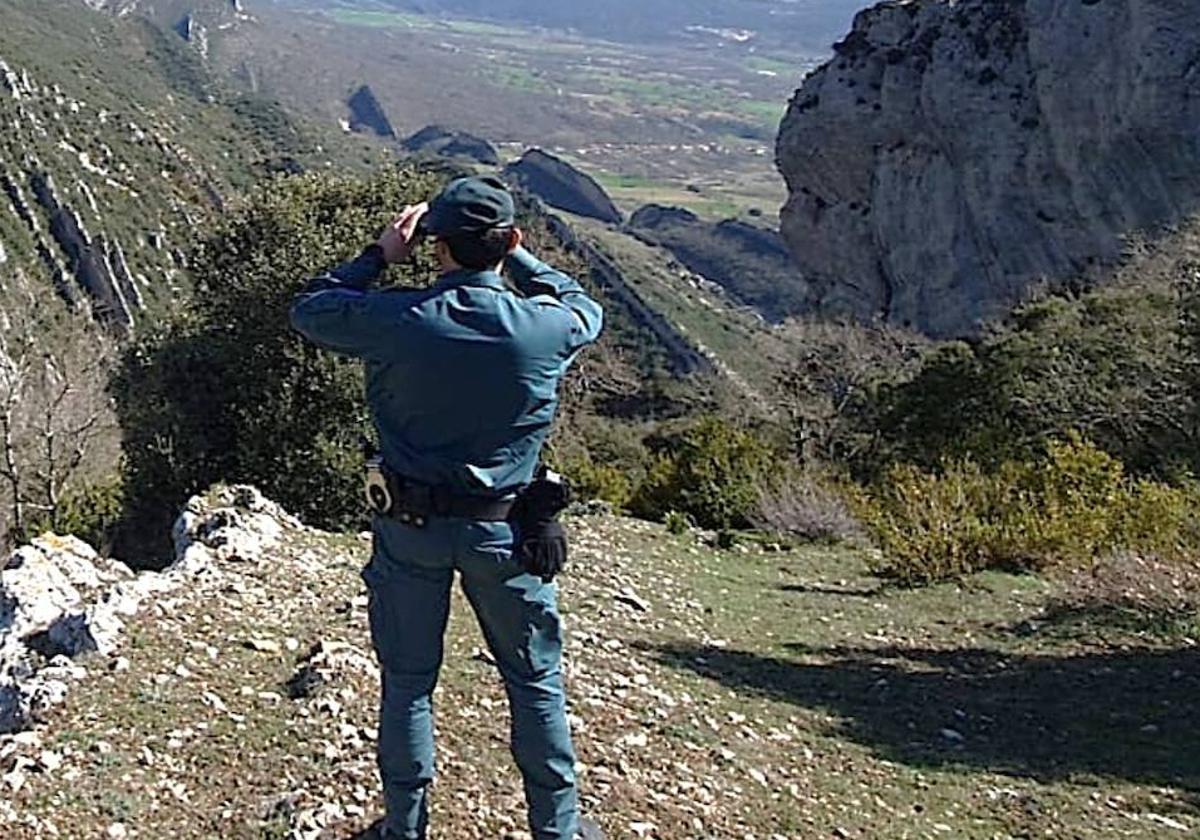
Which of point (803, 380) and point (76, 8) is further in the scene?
point (76, 8)

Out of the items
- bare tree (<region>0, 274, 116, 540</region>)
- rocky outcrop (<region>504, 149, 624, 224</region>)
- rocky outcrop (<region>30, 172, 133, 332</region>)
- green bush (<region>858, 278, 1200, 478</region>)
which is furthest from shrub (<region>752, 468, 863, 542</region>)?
rocky outcrop (<region>504, 149, 624, 224</region>)

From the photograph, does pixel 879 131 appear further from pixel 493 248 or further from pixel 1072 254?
pixel 493 248

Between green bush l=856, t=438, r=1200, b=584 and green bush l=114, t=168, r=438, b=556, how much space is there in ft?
17.7

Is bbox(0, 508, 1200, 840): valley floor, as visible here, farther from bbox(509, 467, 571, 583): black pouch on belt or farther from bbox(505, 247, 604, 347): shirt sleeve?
bbox(505, 247, 604, 347): shirt sleeve

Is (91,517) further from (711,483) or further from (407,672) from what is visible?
(407,672)

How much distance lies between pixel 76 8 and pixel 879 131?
7001 centimetres

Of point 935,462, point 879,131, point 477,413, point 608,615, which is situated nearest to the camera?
point 477,413

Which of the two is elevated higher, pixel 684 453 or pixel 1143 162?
pixel 1143 162

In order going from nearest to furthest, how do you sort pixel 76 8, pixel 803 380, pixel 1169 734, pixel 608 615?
pixel 1169 734, pixel 608 615, pixel 803 380, pixel 76 8

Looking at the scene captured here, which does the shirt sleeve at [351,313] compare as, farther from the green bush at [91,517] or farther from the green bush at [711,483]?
the green bush at [711,483]

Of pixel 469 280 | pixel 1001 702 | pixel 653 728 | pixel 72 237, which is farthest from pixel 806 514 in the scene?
pixel 72 237

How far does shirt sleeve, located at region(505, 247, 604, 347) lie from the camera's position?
4.28 metres

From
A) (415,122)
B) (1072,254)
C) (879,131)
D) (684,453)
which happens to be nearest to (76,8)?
(415,122)

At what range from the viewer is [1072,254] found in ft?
144
